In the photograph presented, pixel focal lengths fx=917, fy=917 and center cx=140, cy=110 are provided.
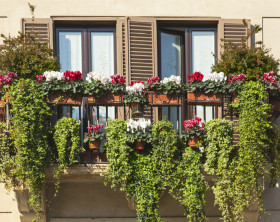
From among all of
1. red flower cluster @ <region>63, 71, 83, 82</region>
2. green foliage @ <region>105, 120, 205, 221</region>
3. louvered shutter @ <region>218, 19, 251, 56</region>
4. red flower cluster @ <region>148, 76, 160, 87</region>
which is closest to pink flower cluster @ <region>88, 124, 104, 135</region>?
green foliage @ <region>105, 120, 205, 221</region>

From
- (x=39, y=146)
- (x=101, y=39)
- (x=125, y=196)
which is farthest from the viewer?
(x=101, y=39)

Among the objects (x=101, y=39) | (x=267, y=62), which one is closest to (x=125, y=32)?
(x=101, y=39)

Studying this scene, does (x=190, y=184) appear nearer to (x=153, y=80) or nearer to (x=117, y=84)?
(x=153, y=80)

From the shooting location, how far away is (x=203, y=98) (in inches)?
554

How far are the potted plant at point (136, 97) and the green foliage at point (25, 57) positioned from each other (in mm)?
1404

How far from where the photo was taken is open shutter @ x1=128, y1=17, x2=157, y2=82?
15.2 m

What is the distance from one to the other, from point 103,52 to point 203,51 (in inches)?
67.9

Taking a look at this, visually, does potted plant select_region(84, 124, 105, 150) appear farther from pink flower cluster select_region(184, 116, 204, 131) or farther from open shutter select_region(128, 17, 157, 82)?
open shutter select_region(128, 17, 157, 82)

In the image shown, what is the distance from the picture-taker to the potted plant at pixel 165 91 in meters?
14.0

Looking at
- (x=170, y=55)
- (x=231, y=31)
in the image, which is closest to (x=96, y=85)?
(x=170, y=55)

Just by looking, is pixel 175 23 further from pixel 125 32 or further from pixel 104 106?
pixel 104 106

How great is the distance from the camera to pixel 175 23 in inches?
618

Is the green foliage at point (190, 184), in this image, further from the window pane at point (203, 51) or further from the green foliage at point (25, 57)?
the green foliage at point (25, 57)

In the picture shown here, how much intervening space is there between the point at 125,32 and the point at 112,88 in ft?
5.51
